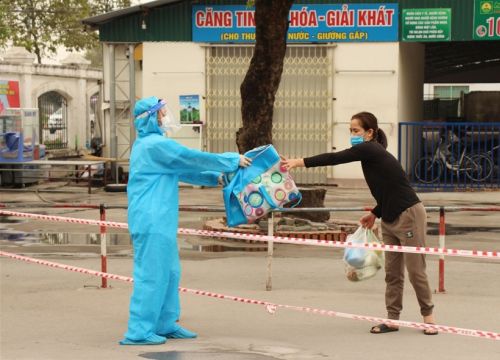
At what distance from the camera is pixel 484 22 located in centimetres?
2245

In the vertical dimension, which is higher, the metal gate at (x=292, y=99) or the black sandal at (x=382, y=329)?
the metal gate at (x=292, y=99)

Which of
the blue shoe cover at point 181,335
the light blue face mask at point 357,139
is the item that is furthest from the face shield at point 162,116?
the blue shoe cover at point 181,335

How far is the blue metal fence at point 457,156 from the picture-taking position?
2233cm

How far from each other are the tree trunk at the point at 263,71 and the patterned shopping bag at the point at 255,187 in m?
5.80

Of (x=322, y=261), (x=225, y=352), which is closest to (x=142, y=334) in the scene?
(x=225, y=352)

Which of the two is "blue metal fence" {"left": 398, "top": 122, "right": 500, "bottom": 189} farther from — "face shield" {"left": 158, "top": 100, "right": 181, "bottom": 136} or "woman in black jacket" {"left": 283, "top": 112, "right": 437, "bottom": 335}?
"face shield" {"left": 158, "top": 100, "right": 181, "bottom": 136}

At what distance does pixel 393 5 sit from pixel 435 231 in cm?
914

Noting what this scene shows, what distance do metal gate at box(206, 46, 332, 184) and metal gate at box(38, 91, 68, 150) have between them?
40.9ft

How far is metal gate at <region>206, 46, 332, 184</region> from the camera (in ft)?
76.7

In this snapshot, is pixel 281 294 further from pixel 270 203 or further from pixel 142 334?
pixel 142 334

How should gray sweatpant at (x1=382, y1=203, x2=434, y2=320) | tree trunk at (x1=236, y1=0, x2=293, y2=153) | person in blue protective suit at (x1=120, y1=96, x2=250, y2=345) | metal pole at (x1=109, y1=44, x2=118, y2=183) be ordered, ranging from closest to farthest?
person in blue protective suit at (x1=120, y1=96, x2=250, y2=345), gray sweatpant at (x1=382, y1=203, x2=434, y2=320), tree trunk at (x1=236, y1=0, x2=293, y2=153), metal pole at (x1=109, y1=44, x2=118, y2=183)

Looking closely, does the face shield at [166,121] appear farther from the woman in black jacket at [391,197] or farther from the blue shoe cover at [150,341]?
the blue shoe cover at [150,341]

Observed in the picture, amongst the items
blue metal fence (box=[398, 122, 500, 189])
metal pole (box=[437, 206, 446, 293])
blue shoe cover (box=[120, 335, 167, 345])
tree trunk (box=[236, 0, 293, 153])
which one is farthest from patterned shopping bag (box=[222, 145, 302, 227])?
blue metal fence (box=[398, 122, 500, 189])

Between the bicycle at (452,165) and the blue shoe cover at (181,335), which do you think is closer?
the blue shoe cover at (181,335)
